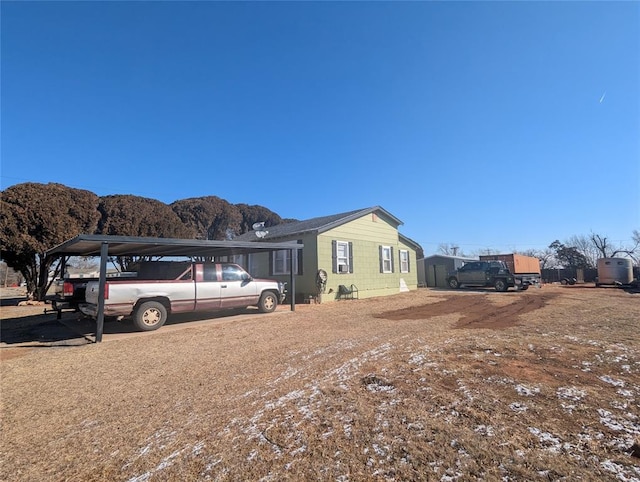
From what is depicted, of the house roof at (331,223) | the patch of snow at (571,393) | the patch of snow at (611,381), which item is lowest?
the patch of snow at (571,393)

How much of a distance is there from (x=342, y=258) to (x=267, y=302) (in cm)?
536

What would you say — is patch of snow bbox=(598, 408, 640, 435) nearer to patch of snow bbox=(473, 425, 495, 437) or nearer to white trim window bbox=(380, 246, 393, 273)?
patch of snow bbox=(473, 425, 495, 437)

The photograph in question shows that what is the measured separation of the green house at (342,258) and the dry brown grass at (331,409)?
7.86 meters

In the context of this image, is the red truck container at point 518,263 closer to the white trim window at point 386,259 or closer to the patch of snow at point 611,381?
the white trim window at point 386,259

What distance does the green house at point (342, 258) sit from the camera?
47.1 ft

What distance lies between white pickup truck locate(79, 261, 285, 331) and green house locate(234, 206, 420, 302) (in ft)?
9.88

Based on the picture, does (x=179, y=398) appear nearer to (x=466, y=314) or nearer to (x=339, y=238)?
(x=466, y=314)

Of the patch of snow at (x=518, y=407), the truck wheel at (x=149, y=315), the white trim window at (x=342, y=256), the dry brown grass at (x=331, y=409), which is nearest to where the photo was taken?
the dry brown grass at (x=331, y=409)

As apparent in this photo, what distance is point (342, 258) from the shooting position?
50.3 ft

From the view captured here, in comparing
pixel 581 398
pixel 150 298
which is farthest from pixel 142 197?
pixel 581 398

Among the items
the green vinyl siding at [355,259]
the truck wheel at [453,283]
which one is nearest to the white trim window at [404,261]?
the green vinyl siding at [355,259]

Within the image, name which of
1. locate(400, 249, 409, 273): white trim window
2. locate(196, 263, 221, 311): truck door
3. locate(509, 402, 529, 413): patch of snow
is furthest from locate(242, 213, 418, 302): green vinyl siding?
locate(509, 402, 529, 413): patch of snow

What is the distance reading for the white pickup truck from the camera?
25.3ft

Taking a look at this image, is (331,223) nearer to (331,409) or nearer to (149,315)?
(149,315)
